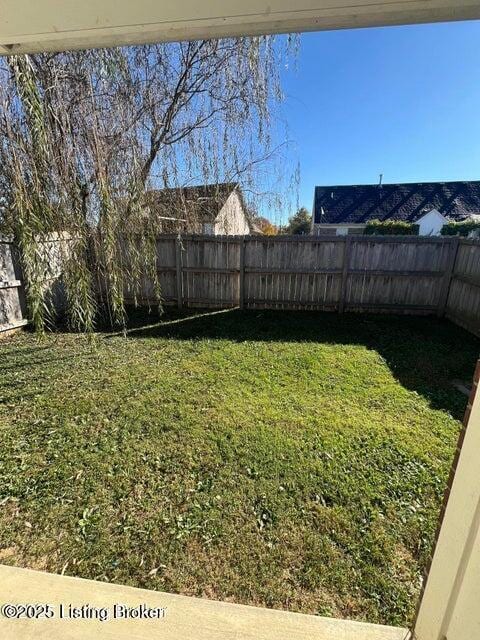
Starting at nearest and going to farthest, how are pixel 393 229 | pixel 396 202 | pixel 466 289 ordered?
pixel 466 289 → pixel 393 229 → pixel 396 202

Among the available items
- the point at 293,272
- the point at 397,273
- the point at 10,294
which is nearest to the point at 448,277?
the point at 397,273

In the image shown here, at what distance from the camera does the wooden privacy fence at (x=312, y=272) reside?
602 cm

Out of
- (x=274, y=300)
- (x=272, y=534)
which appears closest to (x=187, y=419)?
(x=272, y=534)

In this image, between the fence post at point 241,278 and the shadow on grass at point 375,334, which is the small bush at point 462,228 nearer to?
the shadow on grass at point 375,334

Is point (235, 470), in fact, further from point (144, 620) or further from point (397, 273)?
point (397, 273)

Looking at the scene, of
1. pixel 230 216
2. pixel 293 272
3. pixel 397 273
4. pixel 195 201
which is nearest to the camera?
pixel 195 201

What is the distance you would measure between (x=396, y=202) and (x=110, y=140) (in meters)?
17.4

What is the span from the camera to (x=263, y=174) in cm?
438

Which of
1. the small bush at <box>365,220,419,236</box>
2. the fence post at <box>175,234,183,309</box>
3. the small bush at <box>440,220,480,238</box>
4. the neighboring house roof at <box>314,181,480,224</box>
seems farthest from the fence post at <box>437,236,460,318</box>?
the neighboring house roof at <box>314,181,480,224</box>

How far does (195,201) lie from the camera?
467 cm

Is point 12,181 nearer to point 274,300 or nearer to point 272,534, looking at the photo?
point 272,534

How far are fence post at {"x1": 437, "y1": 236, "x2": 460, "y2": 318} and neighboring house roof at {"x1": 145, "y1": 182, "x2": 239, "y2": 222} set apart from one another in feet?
13.8

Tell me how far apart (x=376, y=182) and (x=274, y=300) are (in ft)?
46.6

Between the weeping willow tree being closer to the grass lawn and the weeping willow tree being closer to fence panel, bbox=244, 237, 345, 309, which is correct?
the grass lawn
